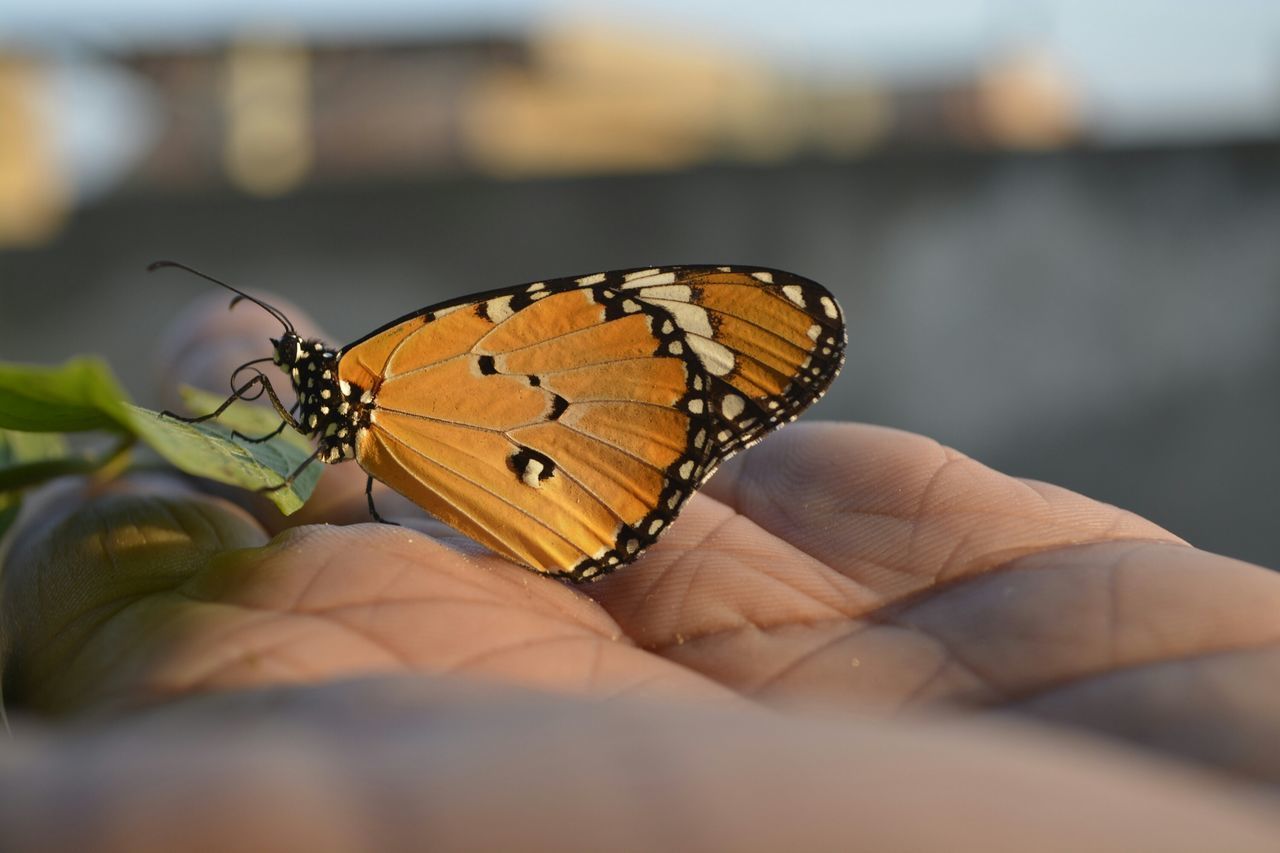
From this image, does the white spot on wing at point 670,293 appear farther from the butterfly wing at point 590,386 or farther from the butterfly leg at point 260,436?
the butterfly leg at point 260,436

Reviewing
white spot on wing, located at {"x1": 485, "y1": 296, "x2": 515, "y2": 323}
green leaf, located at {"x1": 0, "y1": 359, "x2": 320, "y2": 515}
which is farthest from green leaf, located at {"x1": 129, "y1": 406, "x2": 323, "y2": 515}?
white spot on wing, located at {"x1": 485, "y1": 296, "x2": 515, "y2": 323}

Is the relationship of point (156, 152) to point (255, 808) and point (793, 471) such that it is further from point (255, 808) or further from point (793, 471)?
point (255, 808)

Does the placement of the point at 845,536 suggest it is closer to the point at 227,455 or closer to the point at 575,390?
the point at 575,390

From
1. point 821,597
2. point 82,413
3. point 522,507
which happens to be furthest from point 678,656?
point 82,413

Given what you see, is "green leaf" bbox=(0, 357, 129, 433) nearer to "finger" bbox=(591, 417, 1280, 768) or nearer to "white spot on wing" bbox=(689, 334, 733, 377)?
"finger" bbox=(591, 417, 1280, 768)

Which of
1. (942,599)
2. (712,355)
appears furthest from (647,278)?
→ (942,599)

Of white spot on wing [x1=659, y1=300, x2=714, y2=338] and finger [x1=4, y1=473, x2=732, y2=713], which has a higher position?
white spot on wing [x1=659, y1=300, x2=714, y2=338]
